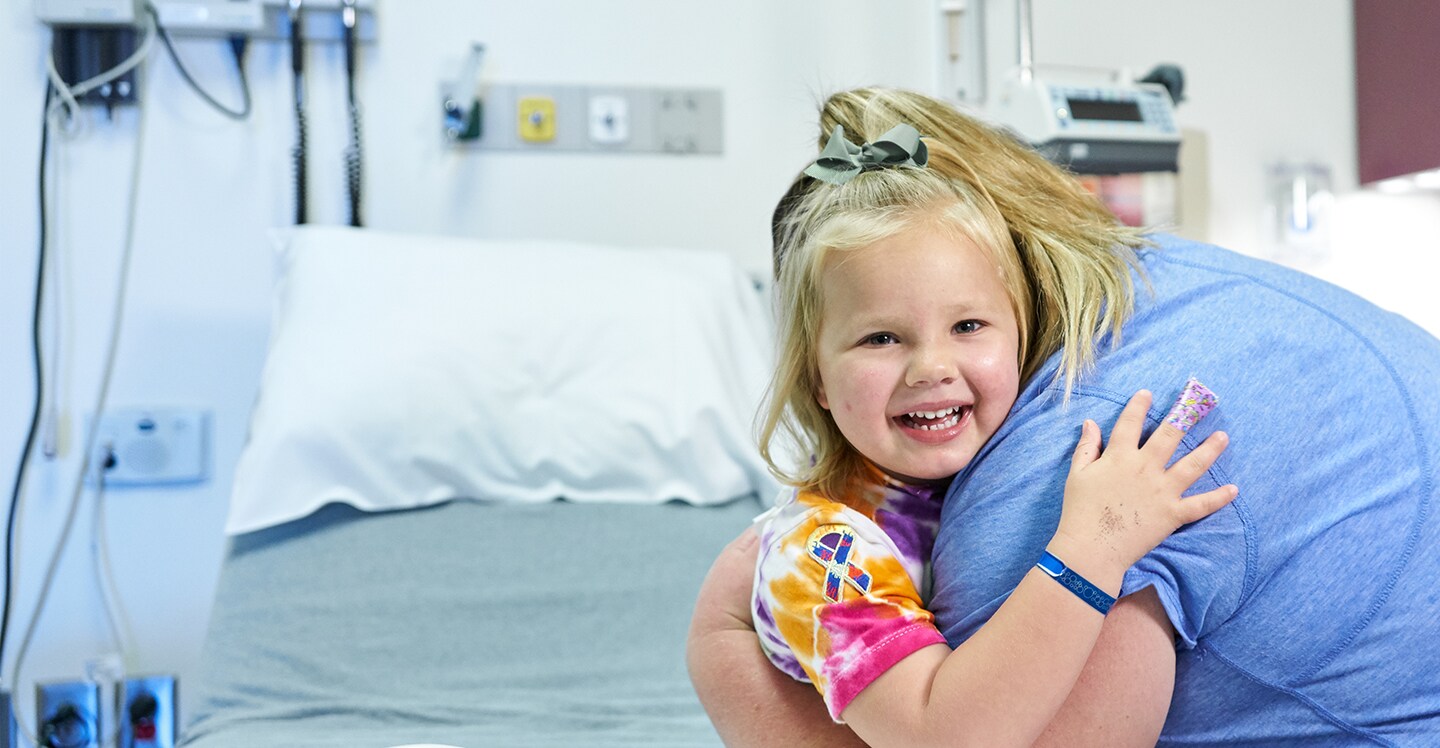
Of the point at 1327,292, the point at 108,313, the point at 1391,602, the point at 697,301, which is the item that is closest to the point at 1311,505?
the point at 1391,602

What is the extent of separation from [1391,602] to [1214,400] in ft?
0.53

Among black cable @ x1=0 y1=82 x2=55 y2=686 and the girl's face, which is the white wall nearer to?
black cable @ x1=0 y1=82 x2=55 y2=686

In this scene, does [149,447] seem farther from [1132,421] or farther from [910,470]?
[1132,421]

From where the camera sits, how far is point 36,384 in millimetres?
2037

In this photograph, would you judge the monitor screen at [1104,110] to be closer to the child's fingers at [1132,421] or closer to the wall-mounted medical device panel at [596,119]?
the wall-mounted medical device panel at [596,119]

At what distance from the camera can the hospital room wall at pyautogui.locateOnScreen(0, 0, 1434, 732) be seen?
204cm

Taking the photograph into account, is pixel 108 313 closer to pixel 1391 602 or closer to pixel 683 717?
pixel 683 717

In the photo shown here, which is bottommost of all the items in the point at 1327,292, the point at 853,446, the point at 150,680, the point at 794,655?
the point at 150,680

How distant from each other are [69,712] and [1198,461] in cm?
193

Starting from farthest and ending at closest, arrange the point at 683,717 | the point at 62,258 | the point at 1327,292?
the point at 62,258 → the point at 683,717 → the point at 1327,292

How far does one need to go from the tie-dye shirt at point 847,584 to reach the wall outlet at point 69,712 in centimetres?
154

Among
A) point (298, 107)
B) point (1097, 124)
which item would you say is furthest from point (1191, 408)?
point (298, 107)

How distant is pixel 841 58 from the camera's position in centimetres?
235

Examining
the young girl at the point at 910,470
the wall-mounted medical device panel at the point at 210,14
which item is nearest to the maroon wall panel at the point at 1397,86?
the young girl at the point at 910,470
